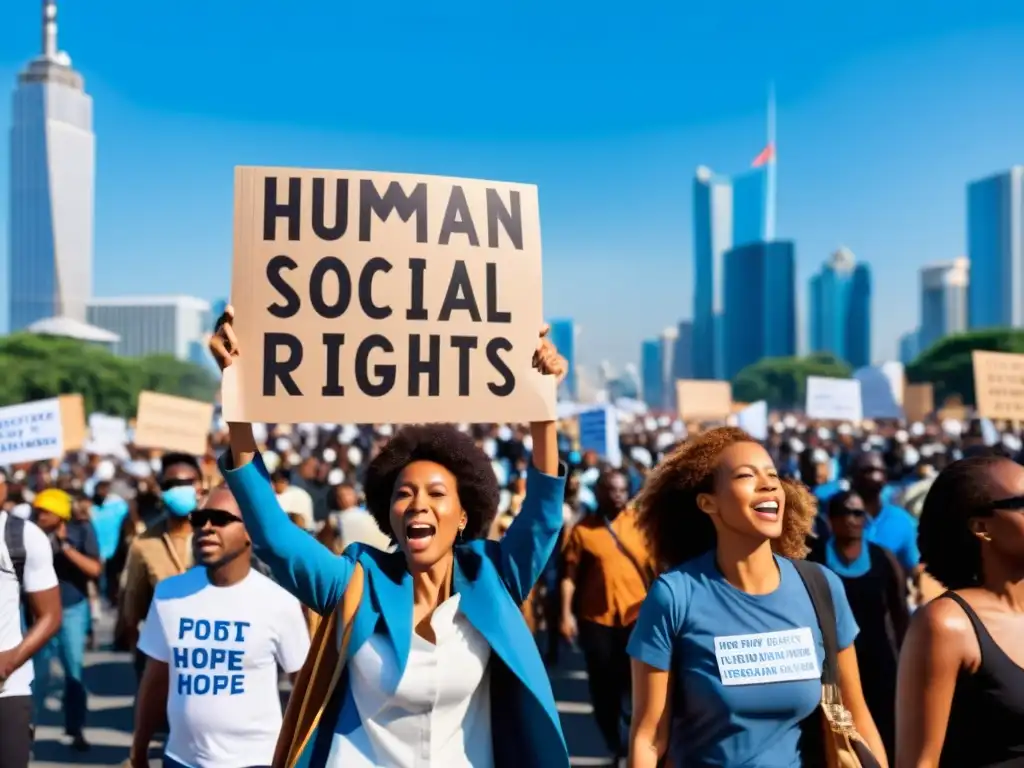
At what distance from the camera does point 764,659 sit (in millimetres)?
2664

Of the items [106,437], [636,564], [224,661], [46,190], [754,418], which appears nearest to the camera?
[224,661]

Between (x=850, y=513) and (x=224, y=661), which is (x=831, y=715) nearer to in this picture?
(x=224, y=661)

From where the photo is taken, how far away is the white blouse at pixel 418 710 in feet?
7.89

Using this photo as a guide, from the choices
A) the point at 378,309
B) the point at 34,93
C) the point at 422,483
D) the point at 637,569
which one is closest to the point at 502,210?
the point at 378,309

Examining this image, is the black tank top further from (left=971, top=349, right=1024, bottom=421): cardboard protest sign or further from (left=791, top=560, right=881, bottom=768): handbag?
(left=971, top=349, right=1024, bottom=421): cardboard protest sign

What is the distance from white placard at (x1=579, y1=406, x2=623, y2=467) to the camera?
11.0 meters

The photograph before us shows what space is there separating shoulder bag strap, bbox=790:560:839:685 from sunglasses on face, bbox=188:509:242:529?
69.1 inches

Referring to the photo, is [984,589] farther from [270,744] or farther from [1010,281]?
[1010,281]

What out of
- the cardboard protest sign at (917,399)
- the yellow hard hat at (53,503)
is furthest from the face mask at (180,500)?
the cardboard protest sign at (917,399)

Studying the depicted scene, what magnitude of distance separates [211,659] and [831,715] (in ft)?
5.96

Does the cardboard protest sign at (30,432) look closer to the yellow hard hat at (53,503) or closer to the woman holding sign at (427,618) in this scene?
the yellow hard hat at (53,503)

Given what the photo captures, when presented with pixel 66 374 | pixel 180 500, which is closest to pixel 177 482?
pixel 180 500

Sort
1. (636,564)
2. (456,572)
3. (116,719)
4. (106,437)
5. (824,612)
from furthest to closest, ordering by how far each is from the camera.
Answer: (106,437) → (116,719) → (636,564) → (824,612) → (456,572)

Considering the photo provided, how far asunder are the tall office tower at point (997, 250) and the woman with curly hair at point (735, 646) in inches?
6782
